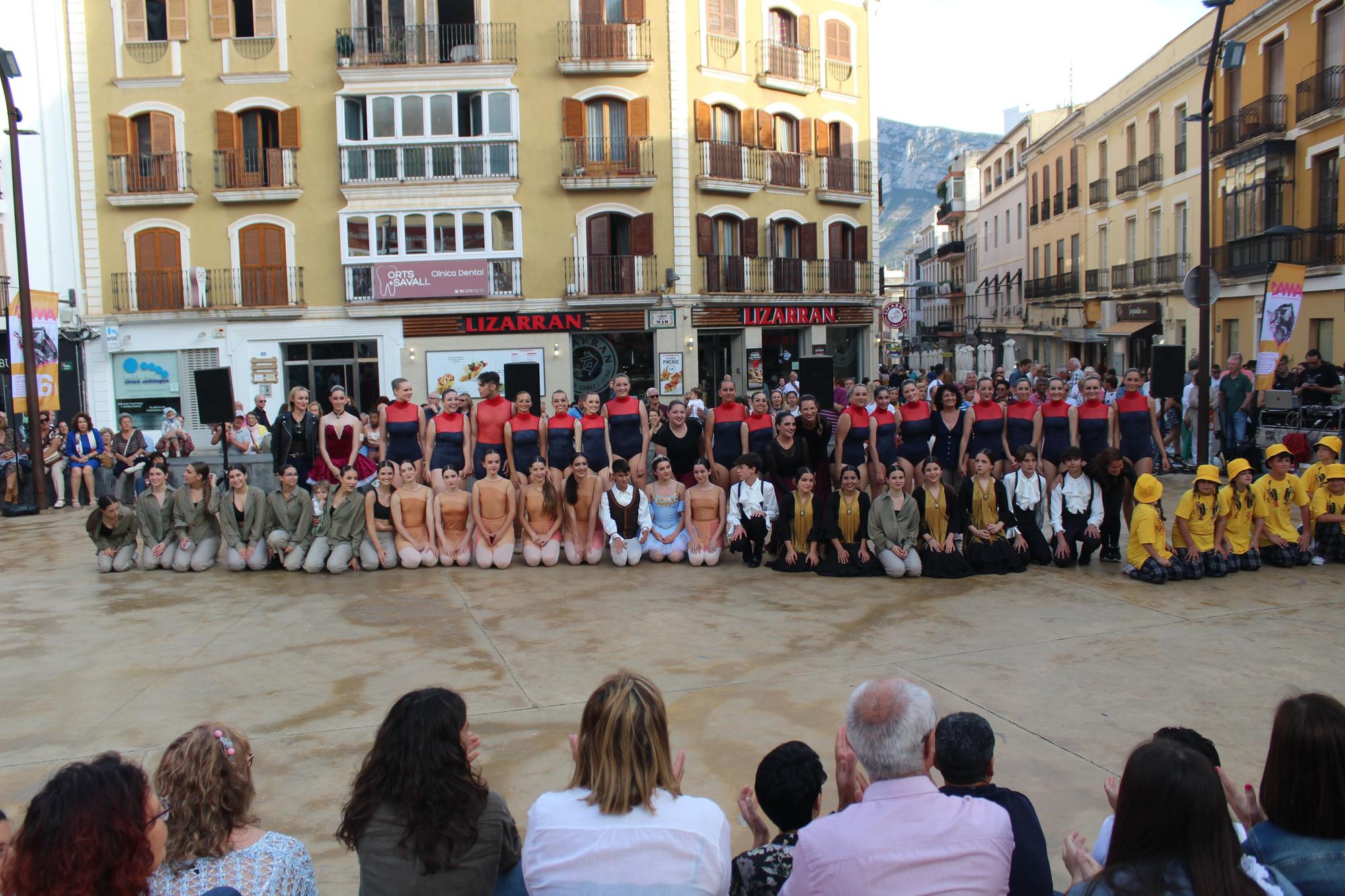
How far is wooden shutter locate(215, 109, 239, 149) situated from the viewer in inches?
1040

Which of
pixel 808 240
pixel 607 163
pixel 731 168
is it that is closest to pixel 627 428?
pixel 607 163

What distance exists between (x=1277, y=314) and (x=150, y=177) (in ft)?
80.9

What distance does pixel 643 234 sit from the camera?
27.6 m

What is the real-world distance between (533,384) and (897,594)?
5.50m

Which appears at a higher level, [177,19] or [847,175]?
[177,19]

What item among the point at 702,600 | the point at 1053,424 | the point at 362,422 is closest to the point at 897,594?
the point at 702,600

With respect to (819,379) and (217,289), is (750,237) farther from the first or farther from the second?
(819,379)

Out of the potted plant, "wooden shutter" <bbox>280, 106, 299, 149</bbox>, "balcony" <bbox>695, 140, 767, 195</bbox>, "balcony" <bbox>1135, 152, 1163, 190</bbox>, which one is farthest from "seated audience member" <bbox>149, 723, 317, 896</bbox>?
"balcony" <bbox>1135, 152, 1163, 190</bbox>

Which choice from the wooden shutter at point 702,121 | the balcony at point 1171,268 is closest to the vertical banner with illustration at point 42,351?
the wooden shutter at point 702,121

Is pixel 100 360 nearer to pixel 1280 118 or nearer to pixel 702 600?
pixel 702 600

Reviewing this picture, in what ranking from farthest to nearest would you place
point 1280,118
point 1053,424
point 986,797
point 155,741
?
point 1280,118 < point 1053,424 < point 155,741 < point 986,797

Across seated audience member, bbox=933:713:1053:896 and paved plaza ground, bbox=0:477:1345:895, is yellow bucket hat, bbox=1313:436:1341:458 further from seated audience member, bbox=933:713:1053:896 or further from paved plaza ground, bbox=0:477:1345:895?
seated audience member, bbox=933:713:1053:896

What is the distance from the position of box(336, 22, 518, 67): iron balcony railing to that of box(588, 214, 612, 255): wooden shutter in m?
4.34

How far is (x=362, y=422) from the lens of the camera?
12.3 meters
